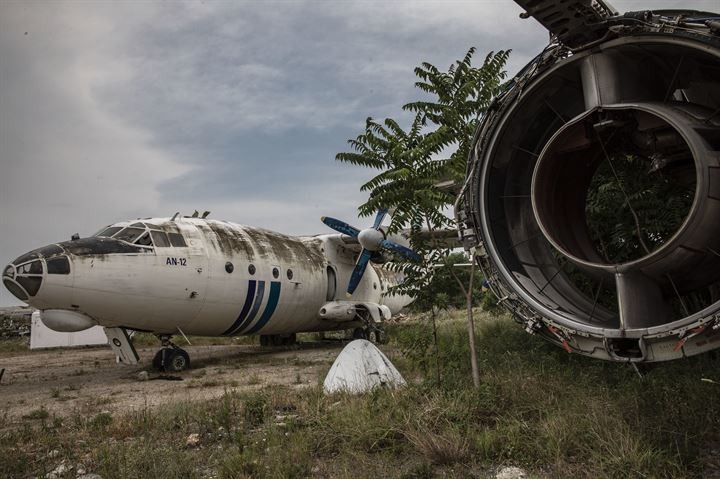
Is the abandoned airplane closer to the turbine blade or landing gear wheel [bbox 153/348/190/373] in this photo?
landing gear wheel [bbox 153/348/190/373]

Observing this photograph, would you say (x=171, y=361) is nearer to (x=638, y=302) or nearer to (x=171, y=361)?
(x=171, y=361)

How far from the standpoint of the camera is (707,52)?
3.84 meters

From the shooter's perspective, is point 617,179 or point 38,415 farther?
point 38,415

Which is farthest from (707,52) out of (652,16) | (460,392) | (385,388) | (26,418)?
(26,418)

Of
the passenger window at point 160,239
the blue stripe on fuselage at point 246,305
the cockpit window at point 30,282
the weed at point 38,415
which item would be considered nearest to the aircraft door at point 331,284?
the blue stripe on fuselage at point 246,305

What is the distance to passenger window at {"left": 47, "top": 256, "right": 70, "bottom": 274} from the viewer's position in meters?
9.84

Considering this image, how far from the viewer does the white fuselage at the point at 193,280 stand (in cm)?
1022

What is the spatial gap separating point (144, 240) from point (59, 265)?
6.48ft

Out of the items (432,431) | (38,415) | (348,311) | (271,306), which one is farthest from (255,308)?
(432,431)

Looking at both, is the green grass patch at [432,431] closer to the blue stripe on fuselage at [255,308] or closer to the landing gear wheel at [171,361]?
the landing gear wheel at [171,361]

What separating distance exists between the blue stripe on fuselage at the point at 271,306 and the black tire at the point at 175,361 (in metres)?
2.39

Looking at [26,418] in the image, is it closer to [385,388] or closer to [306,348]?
[385,388]

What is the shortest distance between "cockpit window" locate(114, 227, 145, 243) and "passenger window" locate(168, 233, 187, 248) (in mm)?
690

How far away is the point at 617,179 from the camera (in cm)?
563
